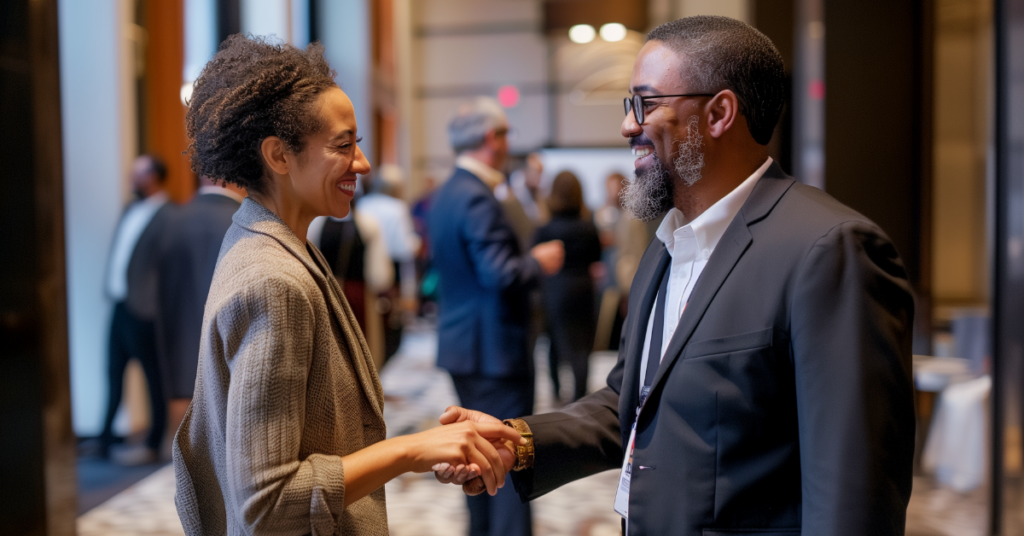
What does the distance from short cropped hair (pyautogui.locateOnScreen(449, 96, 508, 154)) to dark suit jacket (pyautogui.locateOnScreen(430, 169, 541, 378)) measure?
6.7 inches

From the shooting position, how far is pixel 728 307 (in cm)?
125

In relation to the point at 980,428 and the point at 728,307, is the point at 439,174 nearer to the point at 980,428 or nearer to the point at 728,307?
the point at 980,428

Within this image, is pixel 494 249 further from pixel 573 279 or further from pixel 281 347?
pixel 573 279

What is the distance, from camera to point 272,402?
3.71ft

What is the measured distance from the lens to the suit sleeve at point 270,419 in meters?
1.12

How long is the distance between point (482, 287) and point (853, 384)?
2.09 m

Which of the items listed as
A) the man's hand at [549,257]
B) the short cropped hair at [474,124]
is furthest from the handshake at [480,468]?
the short cropped hair at [474,124]

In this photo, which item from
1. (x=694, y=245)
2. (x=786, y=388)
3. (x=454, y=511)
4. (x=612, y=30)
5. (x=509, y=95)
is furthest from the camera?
(x=509, y=95)

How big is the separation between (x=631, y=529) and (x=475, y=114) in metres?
2.30

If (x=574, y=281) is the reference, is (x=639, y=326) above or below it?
above

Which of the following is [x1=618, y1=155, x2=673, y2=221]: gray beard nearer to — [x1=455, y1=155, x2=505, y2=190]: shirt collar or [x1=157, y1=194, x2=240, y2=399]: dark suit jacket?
[x1=455, y1=155, x2=505, y2=190]: shirt collar

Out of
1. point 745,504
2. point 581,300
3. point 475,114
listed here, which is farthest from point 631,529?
point 581,300

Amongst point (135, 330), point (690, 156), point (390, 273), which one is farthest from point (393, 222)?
point (690, 156)

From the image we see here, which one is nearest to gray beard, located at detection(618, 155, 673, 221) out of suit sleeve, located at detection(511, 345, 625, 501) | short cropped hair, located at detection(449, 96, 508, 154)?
suit sleeve, located at detection(511, 345, 625, 501)
